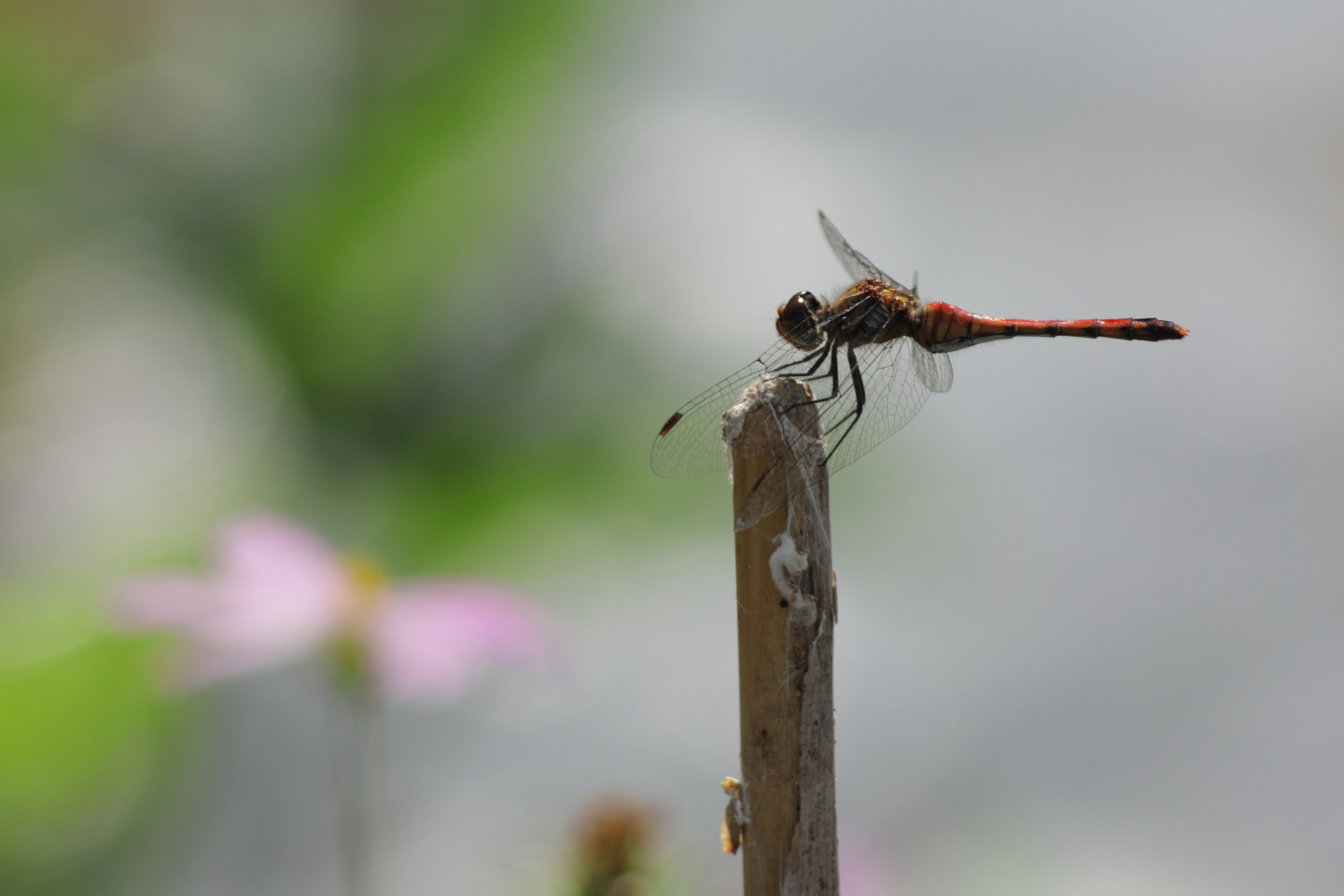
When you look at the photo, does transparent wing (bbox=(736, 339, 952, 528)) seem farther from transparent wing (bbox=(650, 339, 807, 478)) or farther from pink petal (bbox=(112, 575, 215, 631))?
pink petal (bbox=(112, 575, 215, 631))

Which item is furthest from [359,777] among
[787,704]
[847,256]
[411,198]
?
[787,704]

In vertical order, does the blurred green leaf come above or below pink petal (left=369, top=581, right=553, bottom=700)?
above

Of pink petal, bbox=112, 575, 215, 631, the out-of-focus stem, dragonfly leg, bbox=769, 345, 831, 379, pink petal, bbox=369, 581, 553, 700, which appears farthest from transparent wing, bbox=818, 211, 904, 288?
the out-of-focus stem

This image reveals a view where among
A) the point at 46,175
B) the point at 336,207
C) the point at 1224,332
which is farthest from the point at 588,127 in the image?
the point at 1224,332

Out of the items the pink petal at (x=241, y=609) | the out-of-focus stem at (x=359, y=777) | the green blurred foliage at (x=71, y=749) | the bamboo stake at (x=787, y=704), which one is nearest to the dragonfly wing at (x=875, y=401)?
the bamboo stake at (x=787, y=704)

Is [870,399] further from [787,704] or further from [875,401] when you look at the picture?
[787,704]

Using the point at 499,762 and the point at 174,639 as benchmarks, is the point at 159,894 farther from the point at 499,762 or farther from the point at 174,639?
the point at 499,762
